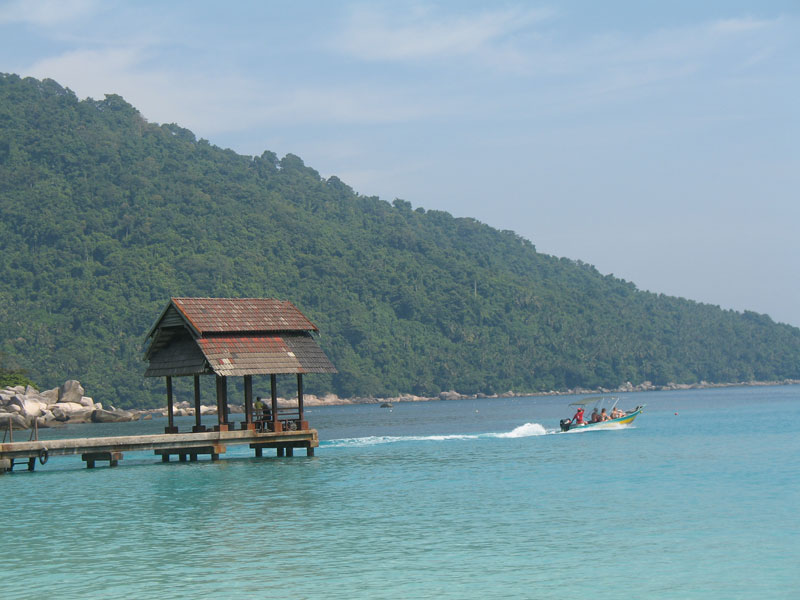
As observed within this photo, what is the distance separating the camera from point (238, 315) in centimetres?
3650

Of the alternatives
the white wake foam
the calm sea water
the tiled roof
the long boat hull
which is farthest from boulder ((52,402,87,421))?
the tiled roof

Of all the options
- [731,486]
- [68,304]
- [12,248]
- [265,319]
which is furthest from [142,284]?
[731,486]

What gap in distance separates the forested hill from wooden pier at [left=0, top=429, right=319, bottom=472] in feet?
310

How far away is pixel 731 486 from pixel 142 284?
127 m

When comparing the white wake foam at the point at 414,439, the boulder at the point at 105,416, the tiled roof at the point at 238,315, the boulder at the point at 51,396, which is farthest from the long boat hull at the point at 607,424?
the boulder at the point at 51,396

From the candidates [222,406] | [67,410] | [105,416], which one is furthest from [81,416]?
[222,406]

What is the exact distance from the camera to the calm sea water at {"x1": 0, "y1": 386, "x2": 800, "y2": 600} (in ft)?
55.2

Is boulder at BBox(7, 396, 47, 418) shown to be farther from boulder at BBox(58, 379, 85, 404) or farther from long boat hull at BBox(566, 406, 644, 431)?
long boat hull at BBox(566, 406, 644, 431)

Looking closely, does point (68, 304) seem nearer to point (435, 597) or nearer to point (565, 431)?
point (565, 431)

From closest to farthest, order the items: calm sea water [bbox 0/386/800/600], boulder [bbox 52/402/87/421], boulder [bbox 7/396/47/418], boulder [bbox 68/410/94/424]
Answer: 1. calm sea water [bbox 0/386/800/600]
2. boulder [bbox 7/396/47/418]
3. boulder [bbox 52/402/87/421]
4. boulder [bbox 68/410/94/424]

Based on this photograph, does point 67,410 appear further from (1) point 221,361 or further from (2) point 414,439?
(1) point 221,361

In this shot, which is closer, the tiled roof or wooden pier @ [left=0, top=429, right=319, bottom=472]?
wooden pier @ [left=0, top=429, right=319, bottom=472]

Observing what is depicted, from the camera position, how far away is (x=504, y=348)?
Answer: 186 metres

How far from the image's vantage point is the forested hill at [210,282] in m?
140
